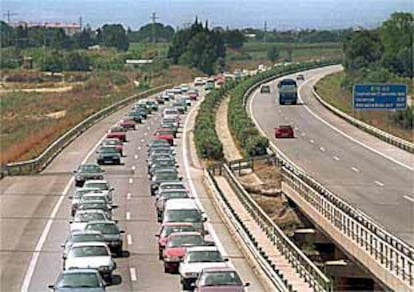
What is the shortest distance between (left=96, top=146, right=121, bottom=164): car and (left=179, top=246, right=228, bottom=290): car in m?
34.6

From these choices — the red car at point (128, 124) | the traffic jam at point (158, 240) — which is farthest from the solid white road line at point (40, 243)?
the red car at point (128, 124)

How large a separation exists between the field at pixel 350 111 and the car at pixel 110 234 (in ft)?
148

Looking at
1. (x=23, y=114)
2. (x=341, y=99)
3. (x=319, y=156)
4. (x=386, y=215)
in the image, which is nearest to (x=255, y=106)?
(x=341, y=99)

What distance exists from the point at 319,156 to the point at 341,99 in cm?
4980

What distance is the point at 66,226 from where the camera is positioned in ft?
137

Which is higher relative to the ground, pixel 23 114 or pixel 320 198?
pixel 320 198

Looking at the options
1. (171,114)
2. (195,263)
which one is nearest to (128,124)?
(171,114)

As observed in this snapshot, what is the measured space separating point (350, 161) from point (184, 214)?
28.4 meters

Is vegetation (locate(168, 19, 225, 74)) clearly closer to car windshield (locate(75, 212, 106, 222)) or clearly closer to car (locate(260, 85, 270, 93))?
car (locate(260, 85, 270, 93))

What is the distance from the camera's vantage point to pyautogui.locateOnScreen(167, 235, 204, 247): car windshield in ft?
107

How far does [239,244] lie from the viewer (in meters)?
36.4

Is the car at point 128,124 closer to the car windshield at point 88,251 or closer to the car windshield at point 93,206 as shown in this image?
the car windshield at point 93,206

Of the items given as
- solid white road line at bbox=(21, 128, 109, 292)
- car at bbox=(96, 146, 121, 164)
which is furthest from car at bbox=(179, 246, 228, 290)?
car at bbox=(96, 146, 121, 164)

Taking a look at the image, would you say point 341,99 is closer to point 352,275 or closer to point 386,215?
point 386,215
